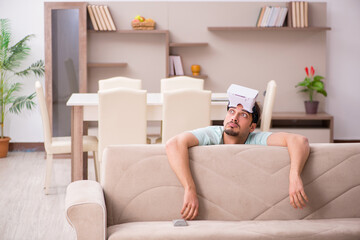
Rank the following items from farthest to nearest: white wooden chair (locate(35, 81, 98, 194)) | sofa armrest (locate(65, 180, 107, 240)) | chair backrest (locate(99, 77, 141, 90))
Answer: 1. chair backrest (locate(99, 77, 141, 90))
2. white wooden chair (locate(35, 81, 98, 194))
3. sofa armrest (locate(65, 180, 107, 240))

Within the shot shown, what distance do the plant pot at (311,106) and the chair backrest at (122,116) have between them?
2.94 metres

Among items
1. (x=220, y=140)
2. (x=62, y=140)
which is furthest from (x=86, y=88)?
(x=220, y=140)

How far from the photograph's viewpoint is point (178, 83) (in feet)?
20.2

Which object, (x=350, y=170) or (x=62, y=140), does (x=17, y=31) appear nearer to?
(x=62, y=140)

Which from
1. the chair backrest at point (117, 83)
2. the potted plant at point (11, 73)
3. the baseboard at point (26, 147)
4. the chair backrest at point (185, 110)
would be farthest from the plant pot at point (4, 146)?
the chair backrest at point (185, 110)

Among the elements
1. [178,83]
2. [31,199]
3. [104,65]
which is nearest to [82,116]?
[31,199]

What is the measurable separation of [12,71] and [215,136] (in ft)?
15.5

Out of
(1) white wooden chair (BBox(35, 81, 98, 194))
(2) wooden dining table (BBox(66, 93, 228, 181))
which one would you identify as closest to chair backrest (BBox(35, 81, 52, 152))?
(1) white wooden chair (BBox(35, 81, 98, 194))

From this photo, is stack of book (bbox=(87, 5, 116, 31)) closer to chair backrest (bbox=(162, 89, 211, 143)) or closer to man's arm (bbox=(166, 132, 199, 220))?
chair backrest (bbox=(162, 89, 211, 143))

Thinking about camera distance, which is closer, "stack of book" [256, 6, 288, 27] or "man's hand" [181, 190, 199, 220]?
"man's hand" [181, 190, 199, 220]

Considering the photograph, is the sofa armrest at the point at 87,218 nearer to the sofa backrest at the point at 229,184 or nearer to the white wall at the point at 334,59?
the sofa backrest at the point at 229,184

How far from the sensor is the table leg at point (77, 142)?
5.02 m

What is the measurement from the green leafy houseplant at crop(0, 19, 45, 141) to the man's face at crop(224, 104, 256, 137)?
14.7ft

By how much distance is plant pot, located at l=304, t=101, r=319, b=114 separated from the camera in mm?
7137
